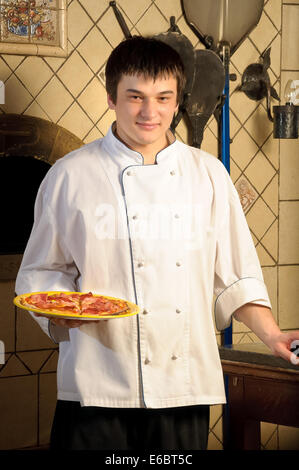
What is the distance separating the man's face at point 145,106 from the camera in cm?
159

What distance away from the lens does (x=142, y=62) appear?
5.24 feet

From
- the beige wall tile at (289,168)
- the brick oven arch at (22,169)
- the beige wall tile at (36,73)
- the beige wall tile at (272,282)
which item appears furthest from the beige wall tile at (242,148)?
the beige wall tile at (36,73)

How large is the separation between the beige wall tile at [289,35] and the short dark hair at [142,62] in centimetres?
134

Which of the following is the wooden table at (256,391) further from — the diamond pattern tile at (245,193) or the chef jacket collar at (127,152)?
the chef jacket collar at (127,152)

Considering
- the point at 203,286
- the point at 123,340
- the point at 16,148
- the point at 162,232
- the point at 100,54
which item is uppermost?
the point at 100,54

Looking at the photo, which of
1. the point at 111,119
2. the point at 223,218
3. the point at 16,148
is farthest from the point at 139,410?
the point at 111,119

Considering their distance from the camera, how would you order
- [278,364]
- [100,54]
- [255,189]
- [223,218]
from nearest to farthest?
1. [223,218]
2. [278,364]
3. [100,54]
4. [255,189]

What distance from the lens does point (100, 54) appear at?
2.53 m

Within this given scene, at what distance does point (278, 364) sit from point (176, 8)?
1.36 metres

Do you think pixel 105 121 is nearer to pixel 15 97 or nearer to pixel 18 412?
pixel 15 97

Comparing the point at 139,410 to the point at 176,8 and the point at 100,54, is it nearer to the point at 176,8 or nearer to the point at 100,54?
the point at 100,54

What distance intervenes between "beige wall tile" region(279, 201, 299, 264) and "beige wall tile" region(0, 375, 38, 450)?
1.17 metres
